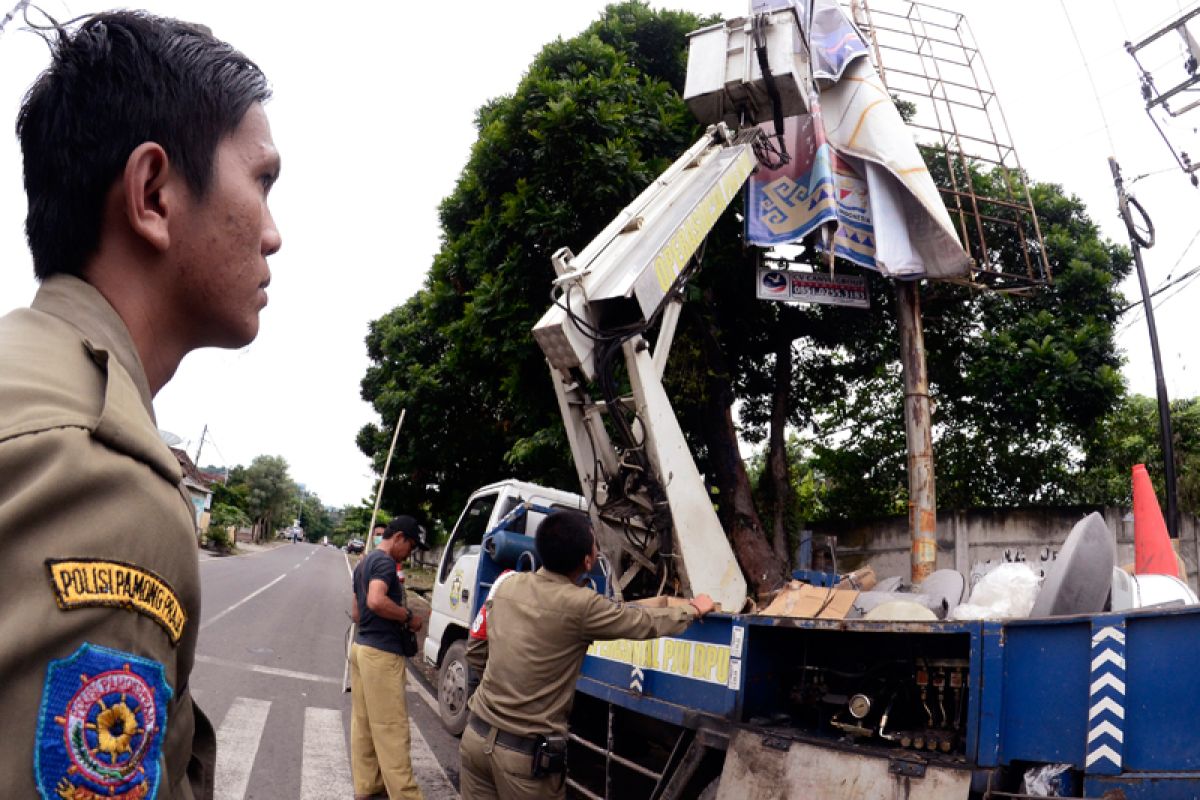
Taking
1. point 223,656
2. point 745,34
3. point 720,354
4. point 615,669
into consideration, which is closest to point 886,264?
point 720,354

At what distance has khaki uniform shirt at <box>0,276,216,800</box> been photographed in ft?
1.66

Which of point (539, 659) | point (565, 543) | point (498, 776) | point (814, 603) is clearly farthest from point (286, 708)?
point (814, 603)

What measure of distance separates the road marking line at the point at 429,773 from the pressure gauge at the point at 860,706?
3.43 metres

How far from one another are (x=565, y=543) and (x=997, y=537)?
8653 millimetres

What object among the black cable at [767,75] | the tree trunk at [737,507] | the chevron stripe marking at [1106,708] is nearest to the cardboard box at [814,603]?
the chevron stripe marking at [1106,708]

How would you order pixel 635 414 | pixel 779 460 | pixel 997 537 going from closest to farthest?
1. pixel 635 414
2. pixel 997 537
3. pixel 779 460

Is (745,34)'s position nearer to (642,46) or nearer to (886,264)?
(886,264)

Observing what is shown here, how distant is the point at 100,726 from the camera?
0.54m

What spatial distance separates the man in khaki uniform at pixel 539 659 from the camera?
3.28 metres

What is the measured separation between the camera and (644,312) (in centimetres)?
506

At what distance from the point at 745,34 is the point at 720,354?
378cm

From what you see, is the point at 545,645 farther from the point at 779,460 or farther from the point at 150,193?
the point at 779,460

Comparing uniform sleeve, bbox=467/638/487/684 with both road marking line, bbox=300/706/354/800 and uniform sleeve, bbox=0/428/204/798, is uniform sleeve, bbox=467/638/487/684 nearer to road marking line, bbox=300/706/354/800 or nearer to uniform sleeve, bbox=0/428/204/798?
road marking line, bbox=300/706/354/800

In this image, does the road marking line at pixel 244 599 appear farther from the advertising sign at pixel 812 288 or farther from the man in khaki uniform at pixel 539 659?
the advertising sign at pixel 812 288
